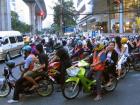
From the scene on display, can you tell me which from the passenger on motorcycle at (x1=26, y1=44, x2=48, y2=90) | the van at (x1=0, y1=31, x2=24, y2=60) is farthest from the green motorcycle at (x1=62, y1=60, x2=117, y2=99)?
the van at (x1=0, y1=31, x2=24, y2=60)

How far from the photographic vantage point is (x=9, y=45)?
1238 inches

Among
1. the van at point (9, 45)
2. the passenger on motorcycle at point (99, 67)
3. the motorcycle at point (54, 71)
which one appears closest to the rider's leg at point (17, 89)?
the motorcycle at point (54, 71)

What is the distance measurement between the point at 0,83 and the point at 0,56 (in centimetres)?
1710

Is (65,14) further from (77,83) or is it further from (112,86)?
(77,83)

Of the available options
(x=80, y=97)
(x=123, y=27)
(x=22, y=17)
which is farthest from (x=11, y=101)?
(x=22, y=17)

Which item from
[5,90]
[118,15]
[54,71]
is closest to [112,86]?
[54,71]

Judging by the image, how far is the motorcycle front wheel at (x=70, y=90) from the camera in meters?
11.4

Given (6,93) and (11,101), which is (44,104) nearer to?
(11,101)

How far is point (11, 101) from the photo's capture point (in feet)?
37.8

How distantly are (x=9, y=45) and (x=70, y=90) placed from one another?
20.4 metres

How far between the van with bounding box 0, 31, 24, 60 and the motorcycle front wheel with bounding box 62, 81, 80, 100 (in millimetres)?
18234

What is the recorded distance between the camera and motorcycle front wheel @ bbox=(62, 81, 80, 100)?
1141cm

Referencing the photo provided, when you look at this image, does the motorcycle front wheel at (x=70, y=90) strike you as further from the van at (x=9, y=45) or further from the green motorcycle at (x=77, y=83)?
the van at (x=9, y=45)

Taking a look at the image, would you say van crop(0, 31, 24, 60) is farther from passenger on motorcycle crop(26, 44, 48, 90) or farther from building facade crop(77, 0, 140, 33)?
building facade crop(77, 0, 140, 33)
